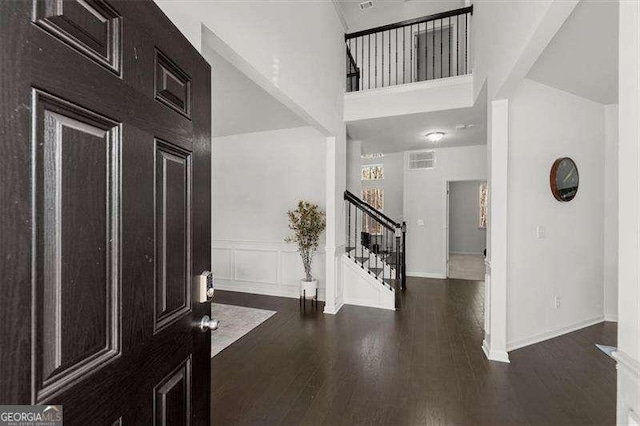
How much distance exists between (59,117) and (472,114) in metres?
4.45

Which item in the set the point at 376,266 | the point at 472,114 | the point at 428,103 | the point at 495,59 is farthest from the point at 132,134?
the point at 376,266

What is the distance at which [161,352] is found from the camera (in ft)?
3.02

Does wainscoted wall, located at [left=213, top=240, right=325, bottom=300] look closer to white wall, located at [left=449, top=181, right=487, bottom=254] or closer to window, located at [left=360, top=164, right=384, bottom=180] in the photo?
window, located at [left=360, top=164, right=384, bottom=180]

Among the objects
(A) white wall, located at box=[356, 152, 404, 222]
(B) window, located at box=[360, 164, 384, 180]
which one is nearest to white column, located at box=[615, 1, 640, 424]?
(A) white wall, located at box=[356, 152, 404, 222]

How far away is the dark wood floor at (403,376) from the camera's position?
199 cm

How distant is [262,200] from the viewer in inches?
196

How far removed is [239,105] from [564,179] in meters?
3.83

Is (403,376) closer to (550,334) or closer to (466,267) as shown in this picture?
(550,334)

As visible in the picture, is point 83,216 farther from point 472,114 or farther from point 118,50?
point 472,114

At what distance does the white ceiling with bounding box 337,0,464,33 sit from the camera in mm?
5387

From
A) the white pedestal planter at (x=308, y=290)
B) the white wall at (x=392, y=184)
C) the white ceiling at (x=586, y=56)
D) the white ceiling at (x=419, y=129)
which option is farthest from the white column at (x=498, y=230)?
the white wall at (x=392, y=184)

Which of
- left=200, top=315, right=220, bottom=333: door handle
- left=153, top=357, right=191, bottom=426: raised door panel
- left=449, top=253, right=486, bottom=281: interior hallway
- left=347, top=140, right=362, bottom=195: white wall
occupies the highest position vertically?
left=347, top=140, right=362, bottom=195: white wall

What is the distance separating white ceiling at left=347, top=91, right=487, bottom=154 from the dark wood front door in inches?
138

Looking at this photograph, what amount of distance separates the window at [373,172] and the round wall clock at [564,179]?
187 inches
